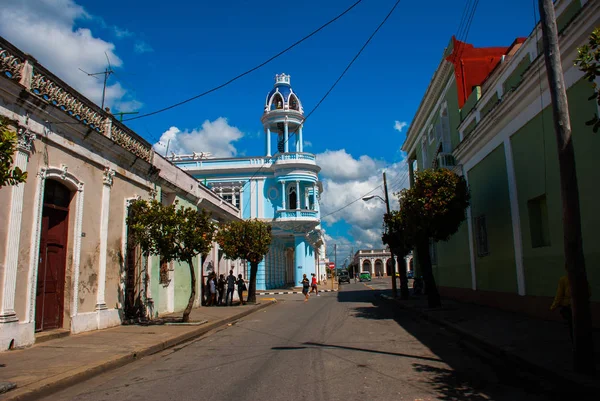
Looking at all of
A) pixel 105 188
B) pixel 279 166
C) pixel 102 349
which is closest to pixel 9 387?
pixel 102 349

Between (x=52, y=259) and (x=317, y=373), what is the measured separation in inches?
Result: 289

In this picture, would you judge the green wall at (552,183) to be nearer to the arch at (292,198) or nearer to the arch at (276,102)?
the arch at (292,198)

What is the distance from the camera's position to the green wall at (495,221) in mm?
14508

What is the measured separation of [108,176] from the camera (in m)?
13.1

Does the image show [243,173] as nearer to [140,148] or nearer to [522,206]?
[140,148]

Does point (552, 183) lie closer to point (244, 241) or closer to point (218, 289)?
point (244, 241)

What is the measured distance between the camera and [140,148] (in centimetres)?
1529

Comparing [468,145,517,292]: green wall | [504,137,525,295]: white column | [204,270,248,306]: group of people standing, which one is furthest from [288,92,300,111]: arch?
[504,137,525,295]: white column

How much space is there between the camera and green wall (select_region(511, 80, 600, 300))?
9789 millimetres

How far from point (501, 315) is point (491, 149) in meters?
5.47

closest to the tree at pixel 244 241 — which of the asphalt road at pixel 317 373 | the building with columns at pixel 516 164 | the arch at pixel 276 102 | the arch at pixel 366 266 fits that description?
the building with columns at pixel 516 164

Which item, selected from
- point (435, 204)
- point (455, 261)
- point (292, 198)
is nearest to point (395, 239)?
point (455, 261)

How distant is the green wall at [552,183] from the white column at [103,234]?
1154 cm

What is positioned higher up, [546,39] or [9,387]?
[546,39]
